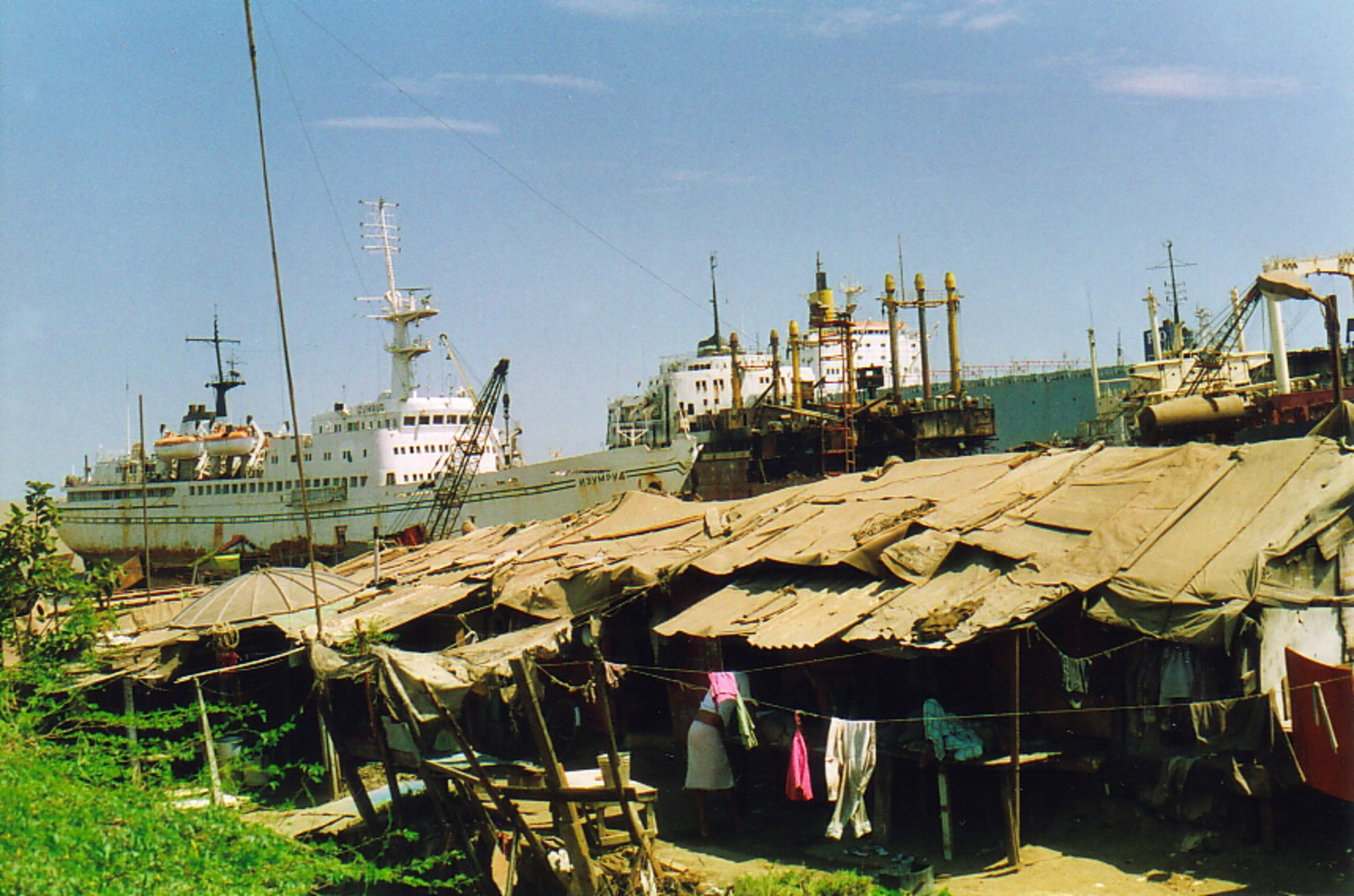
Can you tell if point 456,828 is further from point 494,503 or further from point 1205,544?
point 494,503

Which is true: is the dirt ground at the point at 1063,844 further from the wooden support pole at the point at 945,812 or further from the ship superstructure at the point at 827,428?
the ship superstructure at the point at 827,428

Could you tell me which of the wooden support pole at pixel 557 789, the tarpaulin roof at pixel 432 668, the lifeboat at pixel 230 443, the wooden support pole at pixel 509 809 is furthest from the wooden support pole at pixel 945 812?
the lifeboat at pixel 230 443

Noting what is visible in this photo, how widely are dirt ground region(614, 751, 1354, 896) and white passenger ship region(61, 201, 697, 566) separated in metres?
26.9

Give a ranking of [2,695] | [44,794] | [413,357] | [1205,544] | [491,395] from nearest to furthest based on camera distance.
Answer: [44,794] → [1205,544] → [2,695] → [491,395] → [413,357]

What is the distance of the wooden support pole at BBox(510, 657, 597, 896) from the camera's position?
850 centimetres

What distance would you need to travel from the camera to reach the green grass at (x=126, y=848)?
22.2 feet

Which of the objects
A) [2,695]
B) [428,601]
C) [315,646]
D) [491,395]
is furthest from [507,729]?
[491,395]

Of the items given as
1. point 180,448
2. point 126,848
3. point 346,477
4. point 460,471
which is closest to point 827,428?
point 460,471

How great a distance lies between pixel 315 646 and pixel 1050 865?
7.70 m

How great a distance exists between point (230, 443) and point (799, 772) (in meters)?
44.7

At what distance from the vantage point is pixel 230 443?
48.0 metres

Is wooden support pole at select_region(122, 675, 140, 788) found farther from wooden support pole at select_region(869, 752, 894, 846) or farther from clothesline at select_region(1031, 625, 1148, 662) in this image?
clothesline at select_region(1031, 625, 1148, 662)

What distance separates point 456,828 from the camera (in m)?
9.58

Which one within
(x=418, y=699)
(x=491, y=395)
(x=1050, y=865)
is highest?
(x=491, y=395)
